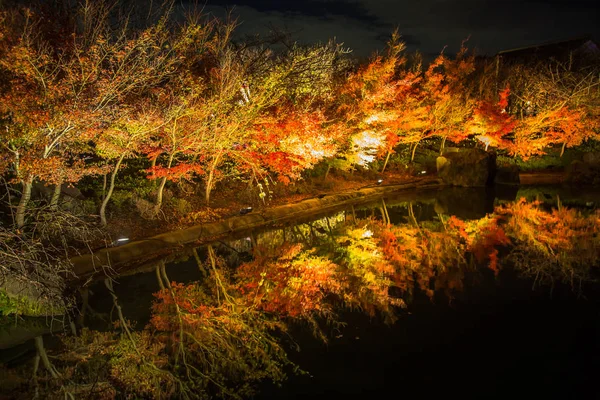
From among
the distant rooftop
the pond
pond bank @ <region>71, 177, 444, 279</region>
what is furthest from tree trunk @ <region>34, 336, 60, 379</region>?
the distant rooftop

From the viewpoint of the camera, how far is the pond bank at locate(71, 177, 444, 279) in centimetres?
1116

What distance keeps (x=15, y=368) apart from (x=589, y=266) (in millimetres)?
11763

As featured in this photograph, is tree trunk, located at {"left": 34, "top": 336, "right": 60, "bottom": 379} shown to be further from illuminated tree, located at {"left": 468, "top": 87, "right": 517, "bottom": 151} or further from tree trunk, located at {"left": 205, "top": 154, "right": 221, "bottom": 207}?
illuminated tree, located at {"left": 468, "top": 87, "right": 517, "bottom": 151}

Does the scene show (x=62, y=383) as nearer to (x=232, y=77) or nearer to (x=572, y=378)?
Result: (x=572, y=378)

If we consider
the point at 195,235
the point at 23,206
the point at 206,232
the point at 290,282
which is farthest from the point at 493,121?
the point at 23,206

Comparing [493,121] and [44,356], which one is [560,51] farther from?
[44,356]

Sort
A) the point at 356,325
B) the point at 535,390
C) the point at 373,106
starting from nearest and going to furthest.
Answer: the point at 535,390
the point at 356,325
the point at 373,106

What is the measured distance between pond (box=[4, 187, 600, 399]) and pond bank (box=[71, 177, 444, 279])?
2.14 feet

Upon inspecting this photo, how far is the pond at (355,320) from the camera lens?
601cm

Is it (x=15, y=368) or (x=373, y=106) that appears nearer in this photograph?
(x=15, y=368)

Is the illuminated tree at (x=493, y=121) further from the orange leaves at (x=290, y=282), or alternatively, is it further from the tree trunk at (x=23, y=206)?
the tree trunk at (x=23, y=206)

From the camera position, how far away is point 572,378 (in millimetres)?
5699

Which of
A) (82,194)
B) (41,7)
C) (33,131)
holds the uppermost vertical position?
(41,7)

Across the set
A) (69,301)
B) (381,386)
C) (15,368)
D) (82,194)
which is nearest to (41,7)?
(82,194)
